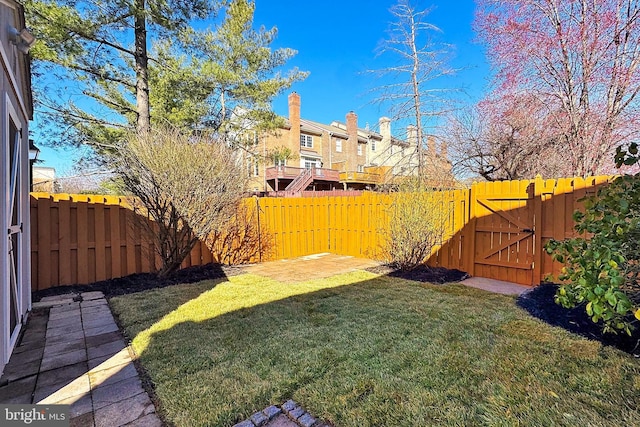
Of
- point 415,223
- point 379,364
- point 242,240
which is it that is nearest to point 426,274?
point 415,223

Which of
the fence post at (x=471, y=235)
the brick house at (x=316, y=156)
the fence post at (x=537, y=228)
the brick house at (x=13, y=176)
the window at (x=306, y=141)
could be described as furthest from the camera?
the window at (x=306, y=141)

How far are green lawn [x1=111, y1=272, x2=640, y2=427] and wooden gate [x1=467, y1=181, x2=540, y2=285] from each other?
4.86ft

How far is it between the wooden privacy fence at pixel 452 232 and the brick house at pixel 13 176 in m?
1.28

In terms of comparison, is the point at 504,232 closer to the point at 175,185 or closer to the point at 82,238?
the point at 175,185

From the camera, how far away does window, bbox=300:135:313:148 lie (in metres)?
26.1

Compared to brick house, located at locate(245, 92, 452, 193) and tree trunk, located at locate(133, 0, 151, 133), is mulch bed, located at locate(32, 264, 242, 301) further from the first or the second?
brick house, located at locate(245, 92, 452, 193)

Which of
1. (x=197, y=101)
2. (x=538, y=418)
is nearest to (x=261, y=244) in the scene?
(x=197, y=101)

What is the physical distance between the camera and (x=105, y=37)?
761 cm

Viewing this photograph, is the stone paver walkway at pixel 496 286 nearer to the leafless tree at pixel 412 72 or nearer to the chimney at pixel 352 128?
the leafless tree at pixel 412 72

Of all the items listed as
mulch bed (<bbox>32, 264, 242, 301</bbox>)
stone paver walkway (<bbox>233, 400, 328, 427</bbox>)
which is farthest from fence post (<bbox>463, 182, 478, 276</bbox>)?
stone paver walkway (<bbox>233, 400, 328, 427</bbox>)

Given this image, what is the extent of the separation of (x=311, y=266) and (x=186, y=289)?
300 cm

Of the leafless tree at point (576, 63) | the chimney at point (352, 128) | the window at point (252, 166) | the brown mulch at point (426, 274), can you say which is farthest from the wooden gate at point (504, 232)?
the chimney at point (352, 128)

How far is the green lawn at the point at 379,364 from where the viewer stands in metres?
1.99

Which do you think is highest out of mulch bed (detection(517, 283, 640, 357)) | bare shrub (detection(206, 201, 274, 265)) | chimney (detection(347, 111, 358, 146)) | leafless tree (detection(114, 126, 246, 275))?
chimney (detection(347, 111, 358, 146))
